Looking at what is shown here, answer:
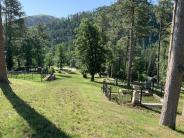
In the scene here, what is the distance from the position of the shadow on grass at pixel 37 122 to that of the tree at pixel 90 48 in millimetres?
37744

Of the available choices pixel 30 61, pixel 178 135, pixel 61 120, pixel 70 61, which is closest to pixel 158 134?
pixel 178 135

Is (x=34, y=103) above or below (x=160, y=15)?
below

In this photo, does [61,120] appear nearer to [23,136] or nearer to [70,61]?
[23,136]

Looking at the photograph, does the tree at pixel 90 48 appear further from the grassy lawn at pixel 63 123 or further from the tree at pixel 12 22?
the grassy lawn at pixel 63 123

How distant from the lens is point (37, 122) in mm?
11508

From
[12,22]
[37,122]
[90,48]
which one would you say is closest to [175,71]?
[37,122]

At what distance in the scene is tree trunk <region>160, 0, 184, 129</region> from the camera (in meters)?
13.3

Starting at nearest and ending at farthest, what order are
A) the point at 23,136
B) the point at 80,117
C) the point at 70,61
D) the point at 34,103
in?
1. the point at 23,136
2. the point at 80,117
3. the point at 34,103
4. the point at 70,61

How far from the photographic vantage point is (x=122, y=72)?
8331cm

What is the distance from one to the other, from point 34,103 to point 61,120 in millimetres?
3501

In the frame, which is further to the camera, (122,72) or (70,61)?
(70,61)

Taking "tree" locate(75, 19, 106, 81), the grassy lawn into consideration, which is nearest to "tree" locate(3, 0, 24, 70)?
"tree" locate(75, 19, 106, 81)

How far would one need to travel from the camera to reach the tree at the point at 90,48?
53.0m

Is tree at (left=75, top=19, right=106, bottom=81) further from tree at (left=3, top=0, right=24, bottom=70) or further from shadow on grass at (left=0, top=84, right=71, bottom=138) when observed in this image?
shadow on grass at (left=0, top=84, right=71, bottom=138)
